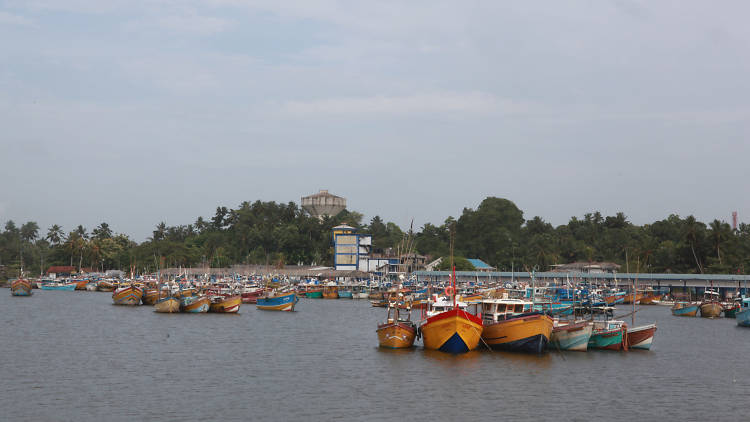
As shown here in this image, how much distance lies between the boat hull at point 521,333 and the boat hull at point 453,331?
127 cm

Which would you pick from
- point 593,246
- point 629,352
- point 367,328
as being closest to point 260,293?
point 367,328

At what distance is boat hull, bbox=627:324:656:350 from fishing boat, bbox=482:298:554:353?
7.08 metres

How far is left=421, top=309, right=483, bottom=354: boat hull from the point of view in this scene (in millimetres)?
47938

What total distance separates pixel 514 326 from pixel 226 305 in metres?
47.8

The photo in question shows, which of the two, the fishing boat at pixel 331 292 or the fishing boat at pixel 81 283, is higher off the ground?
the fishing boat at pixel 81 283

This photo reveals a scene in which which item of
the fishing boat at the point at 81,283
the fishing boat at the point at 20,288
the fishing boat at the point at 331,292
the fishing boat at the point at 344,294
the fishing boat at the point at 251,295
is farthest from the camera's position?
the fishing boat at the point at 81,283

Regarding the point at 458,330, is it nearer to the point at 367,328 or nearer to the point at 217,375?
the point at 217,375

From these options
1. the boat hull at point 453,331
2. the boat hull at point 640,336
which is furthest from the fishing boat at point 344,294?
the boat hull at point 453,331

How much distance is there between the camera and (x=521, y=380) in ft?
138

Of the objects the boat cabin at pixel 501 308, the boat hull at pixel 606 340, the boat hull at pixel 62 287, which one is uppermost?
the boat cabin at pixel 501 308

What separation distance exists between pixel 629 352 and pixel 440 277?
111361 millimetres

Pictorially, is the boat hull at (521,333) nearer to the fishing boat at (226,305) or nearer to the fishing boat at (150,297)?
the fishing boat at (226,305)

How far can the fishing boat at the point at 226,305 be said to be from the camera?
8962cm

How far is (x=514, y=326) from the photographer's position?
49406 mm
